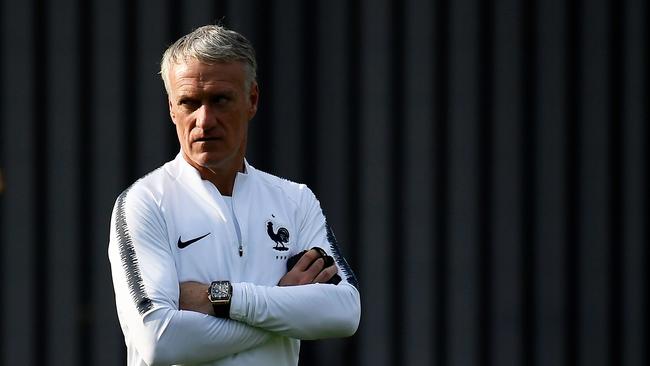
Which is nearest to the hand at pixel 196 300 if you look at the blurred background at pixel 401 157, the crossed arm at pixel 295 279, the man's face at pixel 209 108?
the crossed arm at pixel 295 279

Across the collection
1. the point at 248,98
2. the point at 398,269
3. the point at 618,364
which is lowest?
the point at 618,364

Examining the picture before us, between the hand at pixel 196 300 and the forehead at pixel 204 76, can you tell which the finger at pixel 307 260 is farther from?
the forehead at pixel 204 76

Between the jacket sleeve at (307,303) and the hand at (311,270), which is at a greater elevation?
the hand at (311,270)

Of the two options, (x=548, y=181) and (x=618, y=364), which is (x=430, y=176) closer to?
(x=548, y=181)

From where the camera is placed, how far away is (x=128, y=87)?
4582mm

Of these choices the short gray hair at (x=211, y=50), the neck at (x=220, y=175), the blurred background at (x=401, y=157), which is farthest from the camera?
the blurred background at (x=401, y=157)

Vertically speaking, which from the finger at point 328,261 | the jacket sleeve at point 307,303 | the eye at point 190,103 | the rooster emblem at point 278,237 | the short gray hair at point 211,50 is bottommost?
the jacket sleeve at point 307,303

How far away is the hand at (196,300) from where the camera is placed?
97.2 inches

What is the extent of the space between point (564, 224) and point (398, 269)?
2.63 ft

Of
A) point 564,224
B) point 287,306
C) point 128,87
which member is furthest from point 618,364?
point 287,306

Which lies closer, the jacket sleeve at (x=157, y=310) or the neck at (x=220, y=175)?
the jacket sleeve at (x=157, y=310)

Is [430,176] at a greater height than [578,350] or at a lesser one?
greater

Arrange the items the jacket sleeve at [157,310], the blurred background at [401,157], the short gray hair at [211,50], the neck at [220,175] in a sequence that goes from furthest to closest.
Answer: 1. the blurred background at [401,157]
2. the neck at [220,175]
3. the short gray hair at [211,50]
4. the jacket sleeve at [157,310]

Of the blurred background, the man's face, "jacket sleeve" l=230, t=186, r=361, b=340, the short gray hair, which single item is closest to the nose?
the man's face
